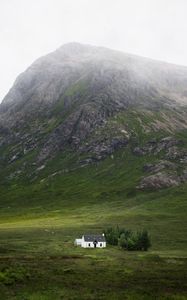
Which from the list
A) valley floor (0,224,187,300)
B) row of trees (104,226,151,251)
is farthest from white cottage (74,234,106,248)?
valley floor (0,224,187,300)

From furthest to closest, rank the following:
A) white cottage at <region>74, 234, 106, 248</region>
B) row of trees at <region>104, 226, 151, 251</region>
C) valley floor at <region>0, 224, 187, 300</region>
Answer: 1. white cottage at <region>74, 234, 106, 248</region>
2. row of trees at <region>104, 226, 151, 251</region>
3. valley floor at <region>0, 224, 187, 300</region>

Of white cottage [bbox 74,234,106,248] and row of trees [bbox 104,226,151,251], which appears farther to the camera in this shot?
white cottage [bbox 74,234,106,248]

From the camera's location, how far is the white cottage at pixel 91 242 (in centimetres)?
13566

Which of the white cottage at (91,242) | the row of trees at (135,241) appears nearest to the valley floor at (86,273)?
the row of trees at (135,241)

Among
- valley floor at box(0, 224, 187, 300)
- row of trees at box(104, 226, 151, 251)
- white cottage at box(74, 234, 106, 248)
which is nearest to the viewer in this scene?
valley floor at box(0, 224, 187, 300)

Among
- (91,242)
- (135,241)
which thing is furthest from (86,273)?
(91,242)

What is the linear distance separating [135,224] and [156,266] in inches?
3400

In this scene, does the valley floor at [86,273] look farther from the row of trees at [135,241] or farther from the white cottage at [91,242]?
the white cottage at [91,242]

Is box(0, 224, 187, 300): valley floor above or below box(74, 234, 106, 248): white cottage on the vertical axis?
below

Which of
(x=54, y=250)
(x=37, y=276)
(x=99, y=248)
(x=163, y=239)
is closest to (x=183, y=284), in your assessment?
(x=37, y=276)

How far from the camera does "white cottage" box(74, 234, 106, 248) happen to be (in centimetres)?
13566

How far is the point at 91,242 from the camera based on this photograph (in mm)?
136000

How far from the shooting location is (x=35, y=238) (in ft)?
475

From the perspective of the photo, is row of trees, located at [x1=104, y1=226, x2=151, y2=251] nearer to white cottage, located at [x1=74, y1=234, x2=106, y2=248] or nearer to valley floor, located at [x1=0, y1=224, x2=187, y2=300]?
valley floor, located at [x1=0, y1=224, x2=187, y2=300]
